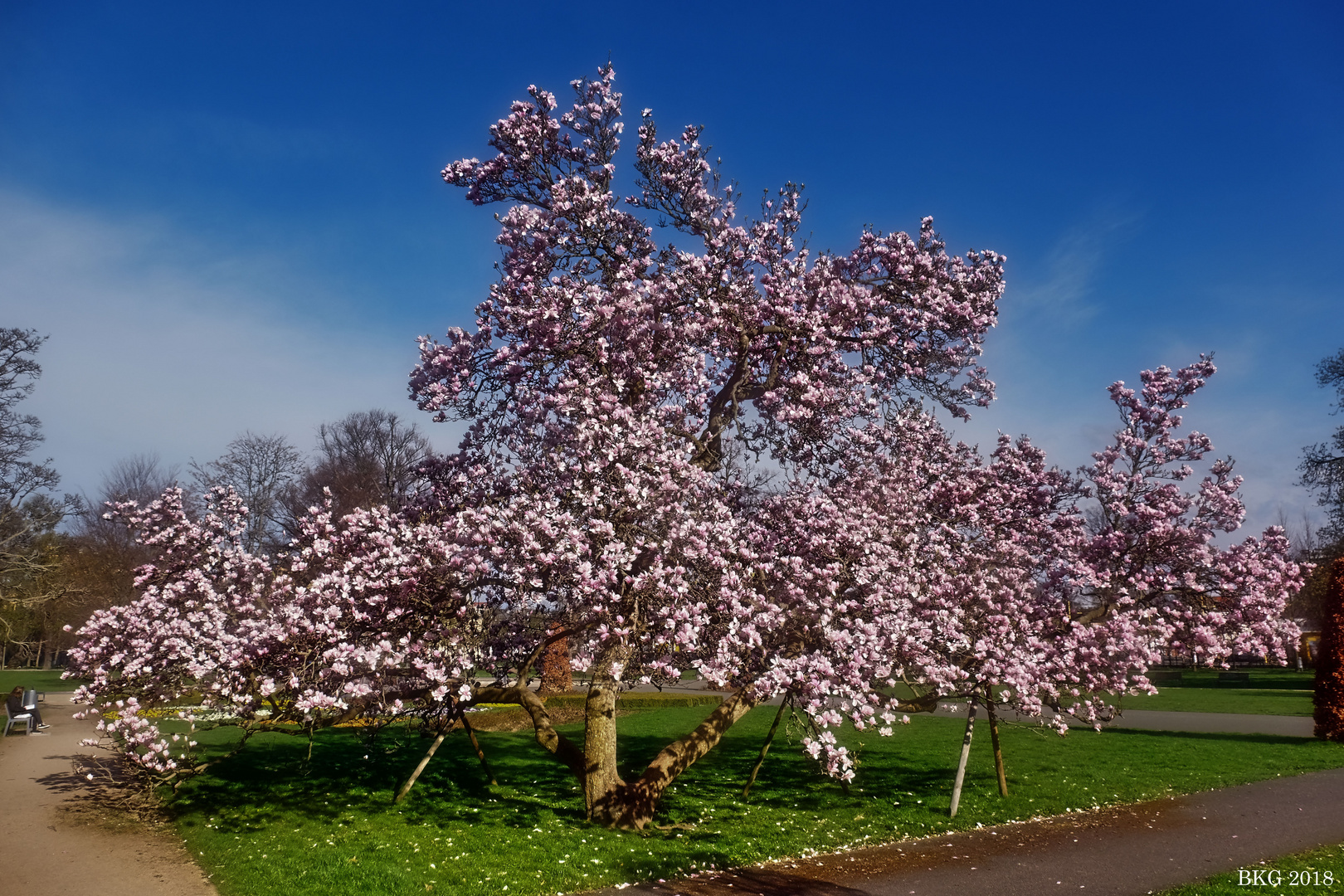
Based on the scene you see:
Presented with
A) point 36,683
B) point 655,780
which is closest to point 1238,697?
point 655,780

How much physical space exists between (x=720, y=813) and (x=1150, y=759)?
12.7 m

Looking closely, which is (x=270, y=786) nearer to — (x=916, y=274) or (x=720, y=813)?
(x=720, y=813)

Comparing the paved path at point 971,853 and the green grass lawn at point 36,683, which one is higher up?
the paved path at point 971,853

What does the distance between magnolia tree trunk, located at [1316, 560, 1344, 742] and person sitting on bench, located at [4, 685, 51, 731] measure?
37.7 metres

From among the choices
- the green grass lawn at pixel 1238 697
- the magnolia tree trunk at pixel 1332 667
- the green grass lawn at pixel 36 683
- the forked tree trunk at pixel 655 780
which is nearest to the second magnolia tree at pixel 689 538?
the forked tree trunk at pixel 655 780

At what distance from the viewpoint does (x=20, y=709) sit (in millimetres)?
24609

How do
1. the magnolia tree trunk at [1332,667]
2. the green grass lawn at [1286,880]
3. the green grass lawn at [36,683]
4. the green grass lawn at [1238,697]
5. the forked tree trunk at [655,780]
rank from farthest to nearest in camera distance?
the green grass lawn at [36,683] → the green grass lawn at [1238,697] → the magnolia tree trunk at [1332,667] → the forked tree trunk at [655,780] → the green grass lawn at [1286,880]

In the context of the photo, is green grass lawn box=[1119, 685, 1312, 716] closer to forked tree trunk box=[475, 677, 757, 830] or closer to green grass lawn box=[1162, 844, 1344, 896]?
green grass lawn box=[1162, 844, 1344, 896]

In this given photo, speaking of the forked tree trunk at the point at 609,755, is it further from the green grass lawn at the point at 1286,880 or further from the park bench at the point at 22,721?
the park bench at the point at 22,721

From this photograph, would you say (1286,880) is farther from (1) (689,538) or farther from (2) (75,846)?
(2) (75,846)

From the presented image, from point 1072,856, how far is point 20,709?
94.3ft

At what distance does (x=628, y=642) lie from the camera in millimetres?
10539

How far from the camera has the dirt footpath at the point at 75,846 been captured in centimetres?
1016

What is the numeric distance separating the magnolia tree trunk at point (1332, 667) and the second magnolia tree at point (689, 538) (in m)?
10.2
